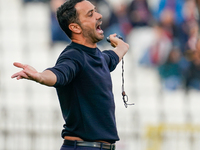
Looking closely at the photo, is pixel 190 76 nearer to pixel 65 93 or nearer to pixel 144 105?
pixel 144 105

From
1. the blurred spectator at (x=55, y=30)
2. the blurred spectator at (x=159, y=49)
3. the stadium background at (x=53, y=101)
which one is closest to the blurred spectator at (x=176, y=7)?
the stadium background at (x=53, y=101)

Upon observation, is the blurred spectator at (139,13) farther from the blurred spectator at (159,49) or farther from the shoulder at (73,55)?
the shoulder at (73,55)

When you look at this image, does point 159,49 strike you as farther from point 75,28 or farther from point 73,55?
point 73,55

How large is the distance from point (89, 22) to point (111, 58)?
61 centimetres

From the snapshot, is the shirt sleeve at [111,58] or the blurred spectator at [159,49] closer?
the shirt sleeve at [111,58]

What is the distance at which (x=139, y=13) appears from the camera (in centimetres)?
1523

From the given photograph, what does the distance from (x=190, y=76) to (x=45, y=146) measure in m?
4.59

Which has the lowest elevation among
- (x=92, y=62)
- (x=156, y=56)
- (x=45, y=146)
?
(x=45, y=146)

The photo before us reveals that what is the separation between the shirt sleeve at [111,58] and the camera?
A: 188 inches

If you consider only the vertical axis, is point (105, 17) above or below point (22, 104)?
above

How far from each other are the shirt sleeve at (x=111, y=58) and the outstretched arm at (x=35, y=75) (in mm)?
1129

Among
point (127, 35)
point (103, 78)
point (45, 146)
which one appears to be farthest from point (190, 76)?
point (103, 78)

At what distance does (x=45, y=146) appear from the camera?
1395cm

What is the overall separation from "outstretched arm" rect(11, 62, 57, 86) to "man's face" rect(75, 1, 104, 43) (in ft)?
2.54
